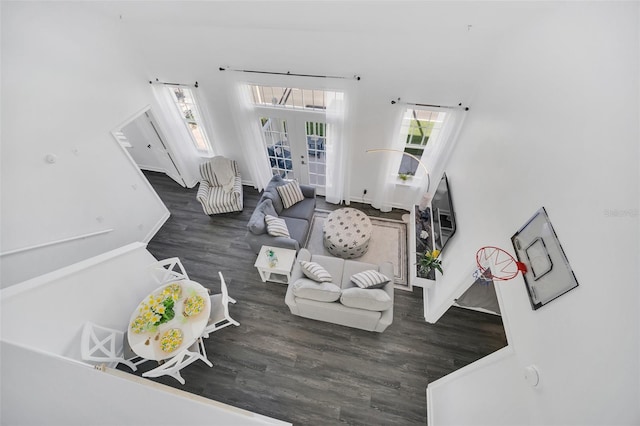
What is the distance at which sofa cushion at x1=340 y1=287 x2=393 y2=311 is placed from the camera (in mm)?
3008

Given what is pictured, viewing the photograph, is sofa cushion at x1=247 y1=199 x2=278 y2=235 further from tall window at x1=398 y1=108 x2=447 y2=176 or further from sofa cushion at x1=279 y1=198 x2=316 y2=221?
tall window at x1=398 y1=108 x2=447 y2=176

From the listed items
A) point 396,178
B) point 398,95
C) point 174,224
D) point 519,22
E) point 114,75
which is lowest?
point 174,224

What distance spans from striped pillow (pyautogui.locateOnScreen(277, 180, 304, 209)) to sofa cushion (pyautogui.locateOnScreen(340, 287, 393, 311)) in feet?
7.14

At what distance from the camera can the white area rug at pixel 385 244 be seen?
4.40 m

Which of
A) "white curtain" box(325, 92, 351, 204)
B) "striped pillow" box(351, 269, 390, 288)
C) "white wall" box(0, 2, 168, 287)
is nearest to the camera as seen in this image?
"white wall" box(0, 2, 168, 287)

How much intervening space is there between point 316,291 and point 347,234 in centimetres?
140

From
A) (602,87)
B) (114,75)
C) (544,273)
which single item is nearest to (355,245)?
(544,273)

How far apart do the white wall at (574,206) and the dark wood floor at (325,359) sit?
74 cm

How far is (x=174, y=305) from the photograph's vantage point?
3.10m

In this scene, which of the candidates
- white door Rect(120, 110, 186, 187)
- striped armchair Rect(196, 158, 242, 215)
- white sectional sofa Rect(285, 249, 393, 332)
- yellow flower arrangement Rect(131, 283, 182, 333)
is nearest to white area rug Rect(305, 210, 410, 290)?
white sectional sofa Rect(285, 249, 393, 332)

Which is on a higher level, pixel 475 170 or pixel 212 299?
pixel 475 170

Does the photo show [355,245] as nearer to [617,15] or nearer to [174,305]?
[174,305]

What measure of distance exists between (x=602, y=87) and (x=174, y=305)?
4242 mm

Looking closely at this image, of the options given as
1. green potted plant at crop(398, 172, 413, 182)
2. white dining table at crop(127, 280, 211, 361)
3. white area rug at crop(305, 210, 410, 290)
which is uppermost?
green potted plant at crop(398, 172, 413, 182)
